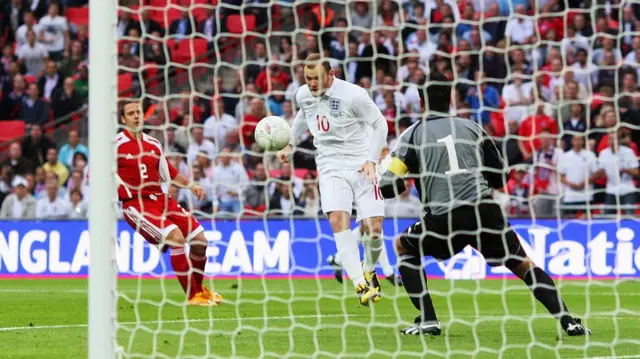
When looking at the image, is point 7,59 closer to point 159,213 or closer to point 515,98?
point 515,98

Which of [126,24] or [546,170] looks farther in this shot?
[126,24]

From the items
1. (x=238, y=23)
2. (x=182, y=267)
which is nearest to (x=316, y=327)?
(x=182, y=267)

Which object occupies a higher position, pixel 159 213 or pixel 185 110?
pixel 185 110

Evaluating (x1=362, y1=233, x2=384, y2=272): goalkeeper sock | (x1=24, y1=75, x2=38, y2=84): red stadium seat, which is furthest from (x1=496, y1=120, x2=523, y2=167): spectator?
(x1=24, y1=75, x2=38, y2=84): red stadium seat

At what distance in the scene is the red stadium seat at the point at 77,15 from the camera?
19.8m

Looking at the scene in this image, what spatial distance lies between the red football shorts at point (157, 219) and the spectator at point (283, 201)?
3.87 metres

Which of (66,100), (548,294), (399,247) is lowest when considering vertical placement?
(548,294)

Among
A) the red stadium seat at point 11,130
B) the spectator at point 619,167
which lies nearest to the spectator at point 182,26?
the red stadium seat at point 11,130

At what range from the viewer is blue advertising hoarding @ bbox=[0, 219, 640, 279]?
1370 cm

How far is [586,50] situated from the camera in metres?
14.2

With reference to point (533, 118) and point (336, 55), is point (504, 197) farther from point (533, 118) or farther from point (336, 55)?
point (336, 55)

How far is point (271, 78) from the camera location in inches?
593

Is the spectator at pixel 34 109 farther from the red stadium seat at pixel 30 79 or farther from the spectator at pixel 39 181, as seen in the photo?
the spectator at pixel 39 181

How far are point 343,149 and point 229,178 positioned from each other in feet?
14.7
